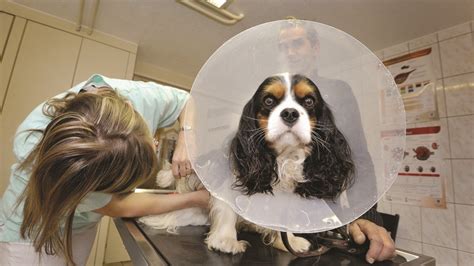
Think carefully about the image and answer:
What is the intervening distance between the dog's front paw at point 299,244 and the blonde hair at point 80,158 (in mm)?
377

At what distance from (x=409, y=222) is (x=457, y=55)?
114 cm

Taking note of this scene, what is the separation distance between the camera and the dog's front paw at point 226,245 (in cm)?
54

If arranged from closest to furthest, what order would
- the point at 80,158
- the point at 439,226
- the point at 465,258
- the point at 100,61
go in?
the point at 80,158 < the point at 465,258 < the point at 439,226 < the point at 100,61

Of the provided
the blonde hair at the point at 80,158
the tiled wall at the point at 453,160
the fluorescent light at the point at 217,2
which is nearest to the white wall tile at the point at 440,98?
the tiled wall at the point at 453,160

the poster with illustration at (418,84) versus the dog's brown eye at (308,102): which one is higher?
the poster with illustration at (418,84)

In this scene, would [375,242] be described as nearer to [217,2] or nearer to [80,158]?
[80,158]

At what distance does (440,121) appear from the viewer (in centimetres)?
164

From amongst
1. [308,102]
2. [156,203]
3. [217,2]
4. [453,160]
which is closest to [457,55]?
[453,160]

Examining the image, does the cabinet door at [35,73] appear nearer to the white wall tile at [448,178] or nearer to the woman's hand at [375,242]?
the woman's hand at [375,242]

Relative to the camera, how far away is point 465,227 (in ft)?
4.86

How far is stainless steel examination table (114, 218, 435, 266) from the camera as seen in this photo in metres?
0.47

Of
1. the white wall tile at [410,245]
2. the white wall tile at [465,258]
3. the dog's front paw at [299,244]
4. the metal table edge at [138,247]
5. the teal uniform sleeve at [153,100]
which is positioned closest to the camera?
the metal table edge at [138,247]

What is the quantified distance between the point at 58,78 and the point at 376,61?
2154mm

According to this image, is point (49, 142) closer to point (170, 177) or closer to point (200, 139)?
point (200, 139)
